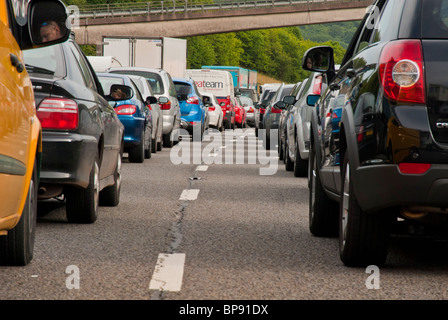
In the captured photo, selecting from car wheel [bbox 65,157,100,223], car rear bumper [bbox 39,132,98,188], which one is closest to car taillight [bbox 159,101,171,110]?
car wheel [bbox 65,157,100,223]

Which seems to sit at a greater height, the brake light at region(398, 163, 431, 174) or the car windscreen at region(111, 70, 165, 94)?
the brake light at region(398, 163, 431, 174)

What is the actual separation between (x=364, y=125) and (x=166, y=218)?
349cm

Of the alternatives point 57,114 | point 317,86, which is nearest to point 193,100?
point 317,86

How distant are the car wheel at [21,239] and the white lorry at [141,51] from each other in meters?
30.6

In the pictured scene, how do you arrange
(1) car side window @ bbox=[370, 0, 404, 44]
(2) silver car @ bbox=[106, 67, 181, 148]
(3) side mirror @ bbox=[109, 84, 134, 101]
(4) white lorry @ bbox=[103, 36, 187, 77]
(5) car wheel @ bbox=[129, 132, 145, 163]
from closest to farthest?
(1) car side window @ bbox=[370, 0, 404, 44] → (3) side mirror @ bbox=[109, 84, 134, 101] → (5) car wheel @ bbox=[129, 132, 145, 163] → (2) silver car @ bbox=[106, 67, 181, 148] → (4) white lorry @ bbox=[103, 36, 187, 77]

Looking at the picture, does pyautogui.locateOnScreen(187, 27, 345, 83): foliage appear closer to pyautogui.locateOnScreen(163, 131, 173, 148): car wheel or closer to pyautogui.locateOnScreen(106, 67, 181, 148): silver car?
pyautogui.locateOnScreen(163, 131, 173, 148): car wheel

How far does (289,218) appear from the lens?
29.5 feet

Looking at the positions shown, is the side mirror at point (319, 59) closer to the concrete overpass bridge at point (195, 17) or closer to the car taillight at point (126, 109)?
the car taillight at point (126, 109)

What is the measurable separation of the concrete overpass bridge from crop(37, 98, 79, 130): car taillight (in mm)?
73383

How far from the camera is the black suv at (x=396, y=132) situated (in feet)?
17.5

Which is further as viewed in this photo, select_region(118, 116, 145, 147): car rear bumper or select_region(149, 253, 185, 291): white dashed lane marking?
select_region(118, 116, 145, 147): car rear bumper

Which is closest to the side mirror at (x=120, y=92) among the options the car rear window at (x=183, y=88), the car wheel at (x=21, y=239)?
the car wheel at (x=21, y=239)

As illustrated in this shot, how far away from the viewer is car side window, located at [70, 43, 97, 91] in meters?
8.47

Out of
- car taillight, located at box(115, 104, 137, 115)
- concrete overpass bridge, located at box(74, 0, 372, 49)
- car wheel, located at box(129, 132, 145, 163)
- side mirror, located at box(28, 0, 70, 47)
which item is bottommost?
car wheel, located at box(129, 132, 145, 163)
